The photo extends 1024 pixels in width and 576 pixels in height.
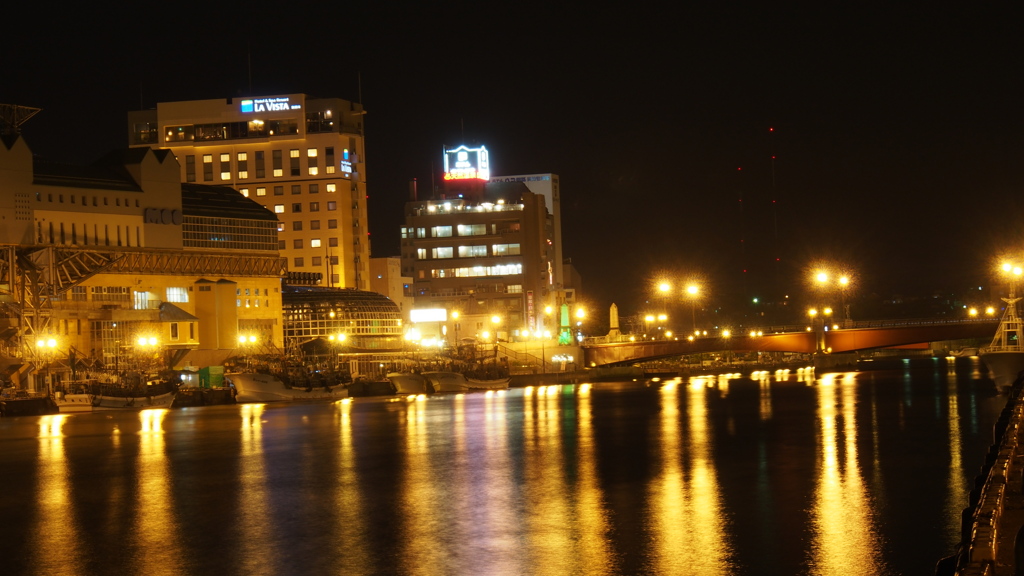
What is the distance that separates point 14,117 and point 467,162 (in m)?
73.9

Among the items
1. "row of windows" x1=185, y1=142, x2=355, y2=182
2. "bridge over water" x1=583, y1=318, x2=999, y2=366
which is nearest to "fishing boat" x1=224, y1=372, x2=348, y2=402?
"bridge over water" x1=583, y1=318, x2=999, y2=366

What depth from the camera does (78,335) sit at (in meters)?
91.4

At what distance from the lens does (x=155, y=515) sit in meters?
32.9

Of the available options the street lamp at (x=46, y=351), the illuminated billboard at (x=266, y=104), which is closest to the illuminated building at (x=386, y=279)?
the illuminated billboard at (x=266, y=104)

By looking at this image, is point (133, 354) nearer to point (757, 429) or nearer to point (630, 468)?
point (757, 429)

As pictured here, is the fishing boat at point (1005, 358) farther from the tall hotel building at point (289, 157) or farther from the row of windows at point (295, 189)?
the row of windows at point (295, 189)

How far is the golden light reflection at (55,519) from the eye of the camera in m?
27.3

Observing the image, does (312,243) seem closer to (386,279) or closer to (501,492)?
(386,279)

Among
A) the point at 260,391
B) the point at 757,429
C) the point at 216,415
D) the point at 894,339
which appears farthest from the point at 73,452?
the point at 894,339

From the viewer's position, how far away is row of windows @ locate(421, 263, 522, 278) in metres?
144

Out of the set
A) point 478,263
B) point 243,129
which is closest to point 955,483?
point 478,263

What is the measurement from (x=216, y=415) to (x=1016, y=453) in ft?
169

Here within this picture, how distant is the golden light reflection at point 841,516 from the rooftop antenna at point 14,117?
68.7 metres

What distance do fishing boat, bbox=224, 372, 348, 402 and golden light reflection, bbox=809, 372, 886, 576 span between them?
1791 inches
